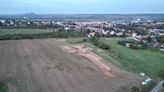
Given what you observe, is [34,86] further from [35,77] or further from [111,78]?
[111,78]

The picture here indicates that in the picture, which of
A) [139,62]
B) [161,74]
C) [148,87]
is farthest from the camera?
[139,62]

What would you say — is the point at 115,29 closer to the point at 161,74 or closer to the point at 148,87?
→ the point at 161,74

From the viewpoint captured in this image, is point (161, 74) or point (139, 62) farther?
point (139, 62)

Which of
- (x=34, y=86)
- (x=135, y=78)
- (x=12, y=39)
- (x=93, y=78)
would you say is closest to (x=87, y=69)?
(x=93, y=78)

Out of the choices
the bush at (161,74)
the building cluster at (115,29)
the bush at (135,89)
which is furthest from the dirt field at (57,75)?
the building cluster at (115,29)

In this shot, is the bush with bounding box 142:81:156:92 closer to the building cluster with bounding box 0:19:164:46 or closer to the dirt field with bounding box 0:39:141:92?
the dirt field with bounding box 0:39:141:92

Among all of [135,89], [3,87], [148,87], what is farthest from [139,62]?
[3,87]

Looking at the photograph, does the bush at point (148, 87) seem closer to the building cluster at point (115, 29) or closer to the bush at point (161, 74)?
the bush at point (161, 74)

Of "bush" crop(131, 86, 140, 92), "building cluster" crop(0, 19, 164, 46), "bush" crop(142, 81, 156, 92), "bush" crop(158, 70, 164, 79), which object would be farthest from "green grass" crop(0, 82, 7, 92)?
"building cluster" crop(0, 19, 164, 46)
